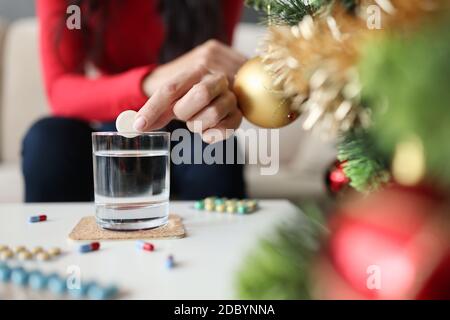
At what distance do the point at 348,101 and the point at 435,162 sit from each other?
A: 51 millimetres

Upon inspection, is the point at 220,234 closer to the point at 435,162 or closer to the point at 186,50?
the point at 435,162

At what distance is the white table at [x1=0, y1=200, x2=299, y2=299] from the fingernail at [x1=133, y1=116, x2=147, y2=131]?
0.11 m

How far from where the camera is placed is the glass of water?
0.44 meters

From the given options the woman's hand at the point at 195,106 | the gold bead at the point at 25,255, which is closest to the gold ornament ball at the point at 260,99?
the woman's hand at the point at 195,106

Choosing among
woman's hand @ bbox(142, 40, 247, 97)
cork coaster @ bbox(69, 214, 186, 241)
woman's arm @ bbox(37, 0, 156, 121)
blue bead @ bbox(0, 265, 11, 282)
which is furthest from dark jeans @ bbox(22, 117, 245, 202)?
blue bead @ bbox(0, 265, 11, 282)

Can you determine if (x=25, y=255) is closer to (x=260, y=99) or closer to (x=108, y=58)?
(x=260, y=99)

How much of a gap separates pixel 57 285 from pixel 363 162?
220 mm

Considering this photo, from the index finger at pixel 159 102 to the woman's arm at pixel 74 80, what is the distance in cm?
24

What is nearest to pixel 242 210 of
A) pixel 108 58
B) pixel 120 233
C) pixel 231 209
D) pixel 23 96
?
pixel 231 209

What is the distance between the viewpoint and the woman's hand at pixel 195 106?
39 cm

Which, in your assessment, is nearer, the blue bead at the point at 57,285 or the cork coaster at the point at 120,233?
the blue bead at the point at 57,285

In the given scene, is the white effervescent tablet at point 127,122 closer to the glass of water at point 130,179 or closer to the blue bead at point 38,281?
the glass of water at point 130,179

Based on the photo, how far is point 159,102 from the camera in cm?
39

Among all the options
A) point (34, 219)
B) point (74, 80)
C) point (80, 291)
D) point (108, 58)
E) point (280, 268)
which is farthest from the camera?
point (108, 58)
